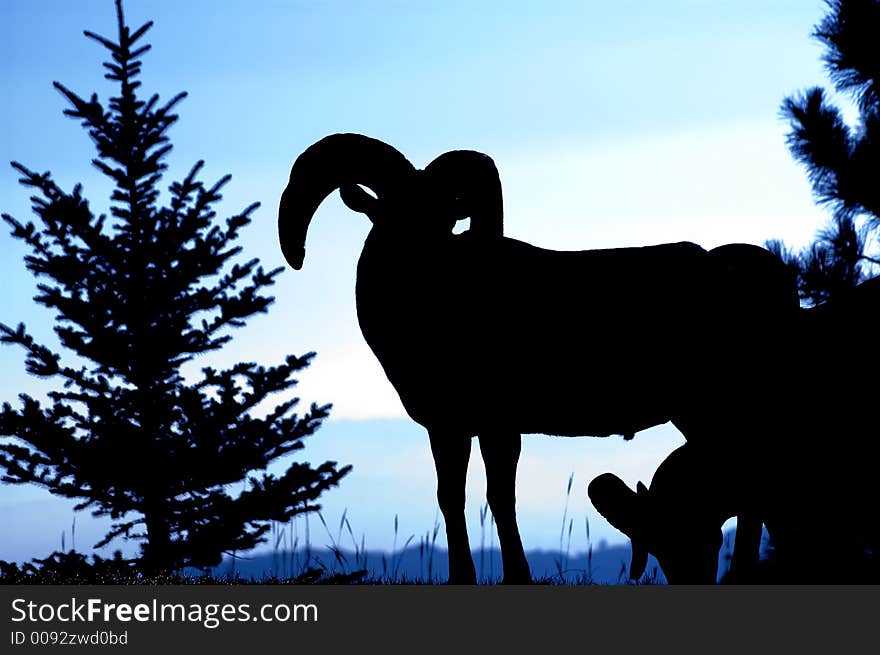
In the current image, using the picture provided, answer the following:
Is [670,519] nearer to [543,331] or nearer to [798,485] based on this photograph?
[798,485]

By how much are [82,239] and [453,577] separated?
7897 mm

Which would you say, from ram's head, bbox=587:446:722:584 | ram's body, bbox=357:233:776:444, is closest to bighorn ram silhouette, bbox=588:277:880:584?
ram's head, bbox=587:446:722:584

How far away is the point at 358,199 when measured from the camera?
25.6ft

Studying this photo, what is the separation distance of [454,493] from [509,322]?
120cm

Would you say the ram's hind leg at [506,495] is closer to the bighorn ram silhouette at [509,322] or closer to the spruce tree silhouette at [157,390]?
the bighorn ram silhouette at [509,322]

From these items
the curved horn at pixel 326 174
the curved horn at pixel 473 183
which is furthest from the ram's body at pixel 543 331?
the curved horn at pixel 326 174

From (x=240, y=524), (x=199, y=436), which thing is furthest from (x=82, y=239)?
(x=240, y=524)

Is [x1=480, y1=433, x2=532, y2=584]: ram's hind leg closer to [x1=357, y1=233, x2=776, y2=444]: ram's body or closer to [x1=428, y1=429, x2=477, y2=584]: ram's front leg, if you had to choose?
[x1=357, y1=233, x2=776, y2=444]: ram's body

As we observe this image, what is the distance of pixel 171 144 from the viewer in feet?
45.2

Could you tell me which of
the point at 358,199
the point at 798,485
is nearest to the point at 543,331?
the point at 358,199

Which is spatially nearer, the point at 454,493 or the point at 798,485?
the point at 454,493

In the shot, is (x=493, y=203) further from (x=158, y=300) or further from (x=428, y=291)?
(x=158, y=300)

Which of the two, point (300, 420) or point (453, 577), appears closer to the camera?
point (453, 577)

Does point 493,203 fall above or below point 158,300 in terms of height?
below
